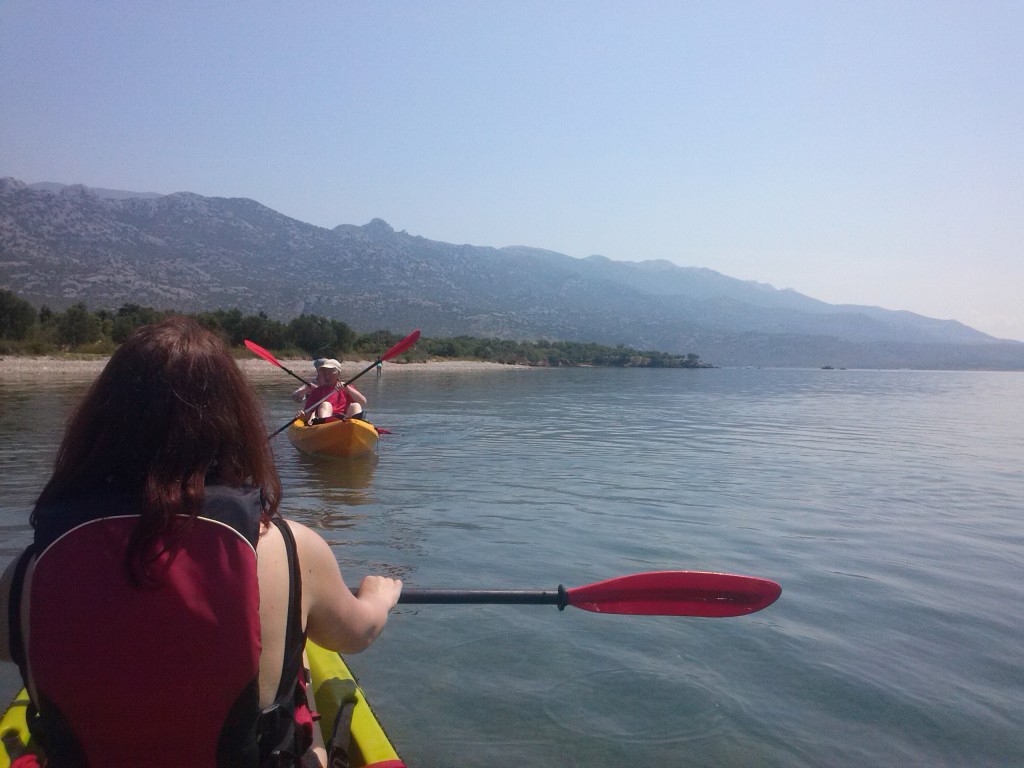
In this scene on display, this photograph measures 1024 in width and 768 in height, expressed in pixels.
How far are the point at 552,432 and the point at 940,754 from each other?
12.9 metres

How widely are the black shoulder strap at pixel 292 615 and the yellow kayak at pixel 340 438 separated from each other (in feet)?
32.0

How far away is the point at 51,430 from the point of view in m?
13.4

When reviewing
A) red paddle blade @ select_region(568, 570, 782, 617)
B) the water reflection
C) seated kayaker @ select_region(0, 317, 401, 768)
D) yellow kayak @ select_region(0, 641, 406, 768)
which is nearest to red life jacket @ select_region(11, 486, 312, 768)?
seated kayaker @ select_region(0, 317, 401, 768)

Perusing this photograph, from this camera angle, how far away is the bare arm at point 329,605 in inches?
75.6

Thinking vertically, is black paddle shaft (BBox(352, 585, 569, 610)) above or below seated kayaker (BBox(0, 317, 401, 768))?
below

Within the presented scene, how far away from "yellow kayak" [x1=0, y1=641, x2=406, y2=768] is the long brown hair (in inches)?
39.0

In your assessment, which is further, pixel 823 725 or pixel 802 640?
pixel 802 640

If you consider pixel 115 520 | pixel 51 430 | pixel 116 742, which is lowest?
pixel 51 430

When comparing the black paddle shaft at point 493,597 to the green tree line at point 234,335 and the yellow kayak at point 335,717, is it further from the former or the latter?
the green tree line at point 234,335

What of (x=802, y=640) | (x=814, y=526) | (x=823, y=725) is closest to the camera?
(x=823, y=725)

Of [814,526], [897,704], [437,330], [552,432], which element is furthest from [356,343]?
[437,330]

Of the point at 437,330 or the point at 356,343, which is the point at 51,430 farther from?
the point at 437,330

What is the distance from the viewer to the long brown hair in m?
1.72

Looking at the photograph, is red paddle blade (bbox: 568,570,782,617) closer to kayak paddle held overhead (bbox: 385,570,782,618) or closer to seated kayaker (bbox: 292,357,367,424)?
kayak paddle held overhead (bbox: 385,570,782,618)
